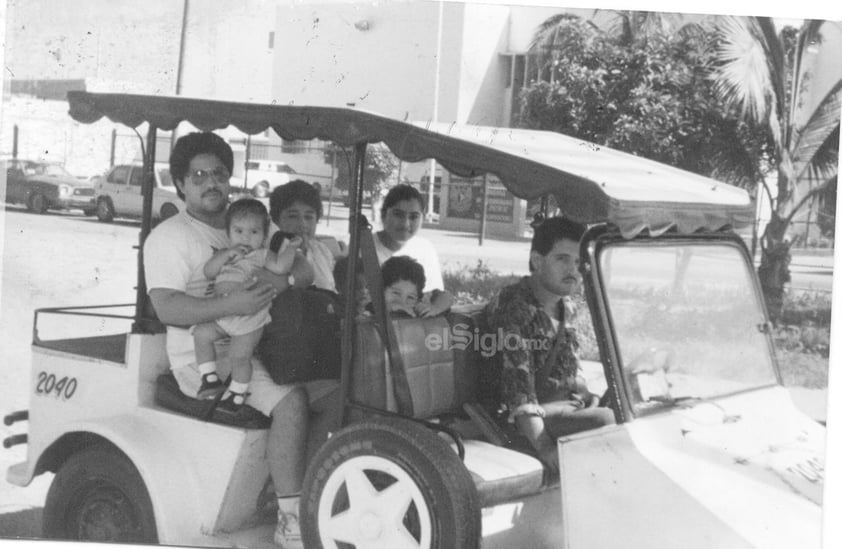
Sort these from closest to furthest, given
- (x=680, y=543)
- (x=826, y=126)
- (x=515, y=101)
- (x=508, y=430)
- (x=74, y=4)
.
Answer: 1. (x=680, y=543)
2. (x=508, y=430)
3. (x=74, y=4)
4. (x=826, y=126)
5. (x=515, y=101)

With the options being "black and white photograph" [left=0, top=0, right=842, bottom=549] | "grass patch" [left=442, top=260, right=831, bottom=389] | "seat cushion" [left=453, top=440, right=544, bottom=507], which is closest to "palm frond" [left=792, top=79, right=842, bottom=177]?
"grass patch" [left=442, top=260, right=831, bottom=389]

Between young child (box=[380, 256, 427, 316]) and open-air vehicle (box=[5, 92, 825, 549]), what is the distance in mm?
131

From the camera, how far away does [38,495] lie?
509 cm

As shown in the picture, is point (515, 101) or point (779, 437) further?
point (515, 101)

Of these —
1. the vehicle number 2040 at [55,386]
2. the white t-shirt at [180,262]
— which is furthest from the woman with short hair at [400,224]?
the vehicle number 2040 at [55,386]

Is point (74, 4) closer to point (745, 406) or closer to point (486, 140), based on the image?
point (486, 140)

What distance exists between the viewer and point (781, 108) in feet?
23.1

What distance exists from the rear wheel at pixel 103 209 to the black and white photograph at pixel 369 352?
1.30 m

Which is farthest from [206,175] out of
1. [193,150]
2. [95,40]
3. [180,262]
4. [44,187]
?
[44,187]

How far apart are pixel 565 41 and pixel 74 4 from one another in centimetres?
365

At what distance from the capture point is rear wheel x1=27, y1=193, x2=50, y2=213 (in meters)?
6.03

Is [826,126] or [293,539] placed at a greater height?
[826,126]

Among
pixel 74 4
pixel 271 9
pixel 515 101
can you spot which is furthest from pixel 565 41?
pixel 74 4

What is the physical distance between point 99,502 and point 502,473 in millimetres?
1691
